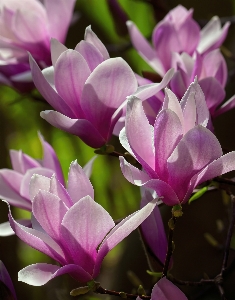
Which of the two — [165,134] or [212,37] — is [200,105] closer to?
[165,134]

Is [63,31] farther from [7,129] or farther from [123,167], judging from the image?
[7,129]

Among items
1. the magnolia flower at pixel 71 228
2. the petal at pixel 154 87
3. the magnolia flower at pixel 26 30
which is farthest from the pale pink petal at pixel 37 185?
the magnolia flower at pixel 26 30

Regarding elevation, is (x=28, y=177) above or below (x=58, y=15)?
below

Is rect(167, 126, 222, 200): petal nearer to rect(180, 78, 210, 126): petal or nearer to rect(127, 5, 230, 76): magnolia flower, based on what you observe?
rect(180, 78, 210, 126): petal

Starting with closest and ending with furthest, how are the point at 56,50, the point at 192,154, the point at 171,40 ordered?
the point at 192,154
the point at 56,50
the point at 171,40

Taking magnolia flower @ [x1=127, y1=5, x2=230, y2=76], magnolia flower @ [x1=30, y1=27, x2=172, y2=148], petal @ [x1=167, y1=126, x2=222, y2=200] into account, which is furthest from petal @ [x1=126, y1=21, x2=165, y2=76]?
petal @ [x1=167, y1=126, x2=222, y2=200]

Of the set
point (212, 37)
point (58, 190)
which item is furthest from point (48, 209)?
point (212, 37)

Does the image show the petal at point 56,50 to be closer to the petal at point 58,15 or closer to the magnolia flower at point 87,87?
the magnolia flower at point 87,87
